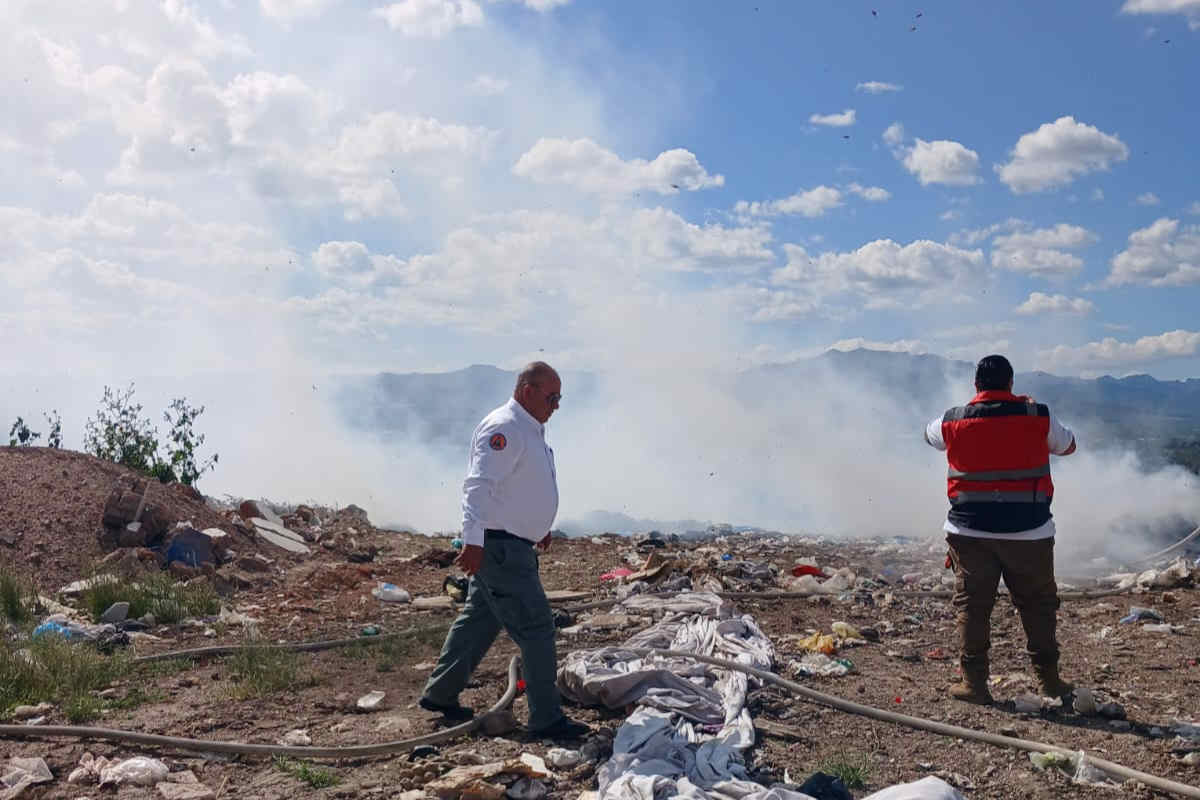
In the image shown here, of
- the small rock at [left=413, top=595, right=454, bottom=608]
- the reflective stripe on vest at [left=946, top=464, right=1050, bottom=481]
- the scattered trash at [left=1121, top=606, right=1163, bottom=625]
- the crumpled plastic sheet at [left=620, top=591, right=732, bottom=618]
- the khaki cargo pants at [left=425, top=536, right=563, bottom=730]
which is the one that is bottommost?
the small rock at [left=413, top=595, right=454, bottom=608]

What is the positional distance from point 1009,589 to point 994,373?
3.92 ft

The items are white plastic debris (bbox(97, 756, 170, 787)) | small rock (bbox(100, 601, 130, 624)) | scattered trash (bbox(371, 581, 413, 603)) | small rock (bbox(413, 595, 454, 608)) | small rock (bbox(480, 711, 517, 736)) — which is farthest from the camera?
scattered trash (bbox(371, 581, 413, 603))

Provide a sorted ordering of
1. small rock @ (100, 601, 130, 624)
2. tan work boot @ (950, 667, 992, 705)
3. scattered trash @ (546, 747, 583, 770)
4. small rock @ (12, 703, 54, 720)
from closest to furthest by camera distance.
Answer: scattered trash @ (546, 747, 583, 770) < small rock @ (12, 703, 54, 720) < tan work boot @ (950, 667, 992, 705) < small rock @ (100, 601, 130, 624)

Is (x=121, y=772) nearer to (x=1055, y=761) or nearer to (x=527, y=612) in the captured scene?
(x=527, y=612)

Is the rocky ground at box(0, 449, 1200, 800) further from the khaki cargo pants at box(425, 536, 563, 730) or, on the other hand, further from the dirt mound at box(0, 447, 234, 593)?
the khaki cargo pants at box(425, 536, 563, 730)

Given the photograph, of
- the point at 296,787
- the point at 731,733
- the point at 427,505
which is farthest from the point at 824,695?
the point at 427,505

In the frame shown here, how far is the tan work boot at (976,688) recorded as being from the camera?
5.29 m

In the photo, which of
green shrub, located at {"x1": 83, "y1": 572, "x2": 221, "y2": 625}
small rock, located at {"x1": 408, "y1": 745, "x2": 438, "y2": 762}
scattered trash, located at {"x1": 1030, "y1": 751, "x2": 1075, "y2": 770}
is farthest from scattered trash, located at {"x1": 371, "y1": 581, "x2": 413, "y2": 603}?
scattered trash, located at {"x1": 1030, "y1": 751, "x2": 1075, "y2": 770}

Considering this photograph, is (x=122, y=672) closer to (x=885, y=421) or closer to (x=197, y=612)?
(x=197, y=612)

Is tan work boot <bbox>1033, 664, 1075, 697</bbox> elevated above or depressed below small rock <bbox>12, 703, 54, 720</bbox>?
above

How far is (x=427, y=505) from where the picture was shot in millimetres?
30703

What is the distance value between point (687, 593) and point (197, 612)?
4285 mm

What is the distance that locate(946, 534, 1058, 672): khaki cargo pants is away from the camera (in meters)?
5.18

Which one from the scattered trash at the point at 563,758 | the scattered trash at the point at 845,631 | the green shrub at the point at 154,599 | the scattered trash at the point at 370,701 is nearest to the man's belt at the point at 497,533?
the scattered trash at the point at 563,758
